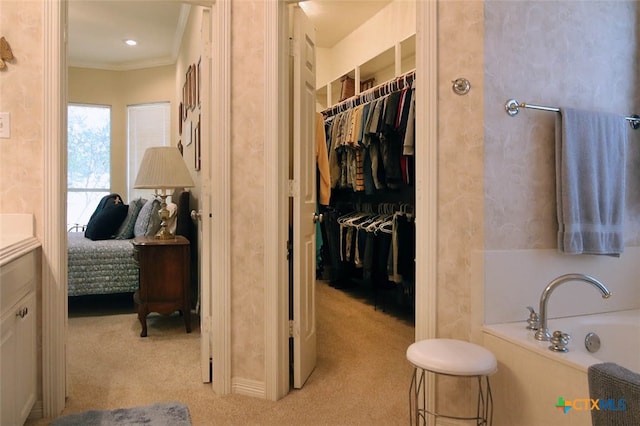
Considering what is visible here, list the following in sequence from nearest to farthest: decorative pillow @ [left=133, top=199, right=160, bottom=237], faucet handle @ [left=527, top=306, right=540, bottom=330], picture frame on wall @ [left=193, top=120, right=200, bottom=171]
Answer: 1. faucet handle @ [left=527, top=306, right=540, bottom=330]
2. picture frame on wall @ [left=193, top=120, right=200, bottom=171]
3. decorative pillow @ [left=133, top=199, right=160, bottom=237]

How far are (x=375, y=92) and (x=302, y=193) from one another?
81.6 inches

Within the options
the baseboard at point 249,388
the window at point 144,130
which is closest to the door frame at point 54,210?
the baseboard at point 249,388

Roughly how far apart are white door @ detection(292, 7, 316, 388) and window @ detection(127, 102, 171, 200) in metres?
4.07

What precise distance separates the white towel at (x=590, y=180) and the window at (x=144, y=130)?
5250 mm

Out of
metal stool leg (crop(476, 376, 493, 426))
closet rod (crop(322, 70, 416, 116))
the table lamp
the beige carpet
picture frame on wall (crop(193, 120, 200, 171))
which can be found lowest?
the beige carpet

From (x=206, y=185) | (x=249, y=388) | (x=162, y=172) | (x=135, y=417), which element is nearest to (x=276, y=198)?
(x=206, y=185)

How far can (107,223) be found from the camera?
407cm

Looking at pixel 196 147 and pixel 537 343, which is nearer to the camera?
pixel 537 343

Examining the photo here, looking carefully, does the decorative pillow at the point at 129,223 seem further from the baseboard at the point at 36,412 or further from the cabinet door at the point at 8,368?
the cabinet door at the point at 8,368

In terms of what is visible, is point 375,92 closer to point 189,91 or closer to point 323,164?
point 323,164

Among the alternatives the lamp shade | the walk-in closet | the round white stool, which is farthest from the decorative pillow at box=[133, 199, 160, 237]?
the round white stool

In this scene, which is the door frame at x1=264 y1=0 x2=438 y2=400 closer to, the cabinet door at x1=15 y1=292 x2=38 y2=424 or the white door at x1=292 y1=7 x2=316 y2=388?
the white door at x1=292 y1=7 x2=316 y2=388

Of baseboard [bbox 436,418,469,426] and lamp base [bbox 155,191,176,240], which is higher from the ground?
lamp base [bbox 155,191,176,240]

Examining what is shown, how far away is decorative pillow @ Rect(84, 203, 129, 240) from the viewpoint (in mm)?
4039
